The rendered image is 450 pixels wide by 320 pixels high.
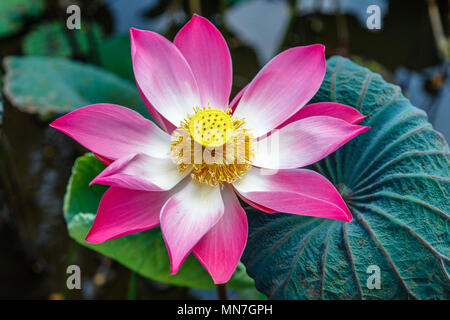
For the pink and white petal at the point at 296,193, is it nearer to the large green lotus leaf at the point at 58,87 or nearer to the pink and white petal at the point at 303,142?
the pink and white petal at the point at 303,142

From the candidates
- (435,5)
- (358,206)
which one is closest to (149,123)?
(358,206)

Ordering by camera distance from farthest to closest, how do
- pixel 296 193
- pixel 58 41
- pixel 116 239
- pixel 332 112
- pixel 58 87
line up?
pixel 58 41 < pixel 58 87 < pixel 116 239 < pixel 332 112 < pixel 296 193

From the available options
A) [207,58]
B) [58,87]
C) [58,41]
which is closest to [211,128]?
[207,58]

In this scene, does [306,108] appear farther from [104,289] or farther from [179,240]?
[104,289]

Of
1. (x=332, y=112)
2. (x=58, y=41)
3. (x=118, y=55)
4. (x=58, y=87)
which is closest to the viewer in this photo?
(x=332, y=112)
